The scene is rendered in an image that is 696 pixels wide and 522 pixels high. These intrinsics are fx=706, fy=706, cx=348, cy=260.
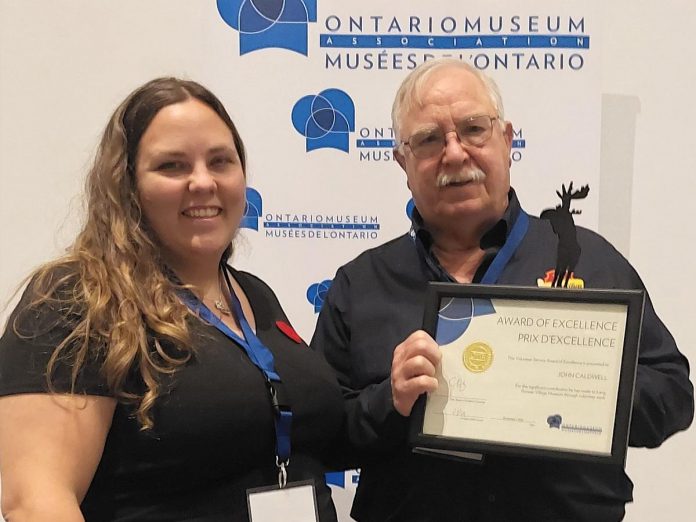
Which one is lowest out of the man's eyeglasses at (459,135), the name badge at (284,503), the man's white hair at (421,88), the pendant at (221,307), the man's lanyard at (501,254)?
the name badge at (284,503)

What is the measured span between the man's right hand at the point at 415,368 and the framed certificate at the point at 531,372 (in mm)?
26

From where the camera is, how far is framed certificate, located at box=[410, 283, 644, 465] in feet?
4.19

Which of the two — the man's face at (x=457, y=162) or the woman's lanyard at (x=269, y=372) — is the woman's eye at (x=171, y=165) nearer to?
the woman's lanyard at (x=269, y=372)

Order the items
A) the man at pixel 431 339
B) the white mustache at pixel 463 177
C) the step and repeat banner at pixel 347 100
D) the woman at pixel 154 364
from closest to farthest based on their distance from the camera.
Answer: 1. the woman at pixel 154 364
2. the man at pixel 431 339
3. the white mustache at pixel 463 177
4. the step and repeat banner at pixel 347 100

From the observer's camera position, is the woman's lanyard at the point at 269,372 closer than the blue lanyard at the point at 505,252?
Yes

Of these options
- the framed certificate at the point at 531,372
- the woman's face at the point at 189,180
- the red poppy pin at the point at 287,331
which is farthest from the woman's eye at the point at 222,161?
the framed certificate at the point at 531,372

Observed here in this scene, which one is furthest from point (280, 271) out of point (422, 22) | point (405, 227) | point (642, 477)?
point (642, 477)

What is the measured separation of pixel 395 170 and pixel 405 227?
188 mm

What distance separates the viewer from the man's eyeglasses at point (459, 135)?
1.66 m

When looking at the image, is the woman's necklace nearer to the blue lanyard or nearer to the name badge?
the name badge

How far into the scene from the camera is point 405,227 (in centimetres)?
229

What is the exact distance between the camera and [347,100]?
2.29 metres

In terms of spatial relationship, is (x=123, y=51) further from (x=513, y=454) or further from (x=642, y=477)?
(x=642, y=477)

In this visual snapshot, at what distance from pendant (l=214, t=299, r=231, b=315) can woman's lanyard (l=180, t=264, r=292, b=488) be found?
53 millimetres
